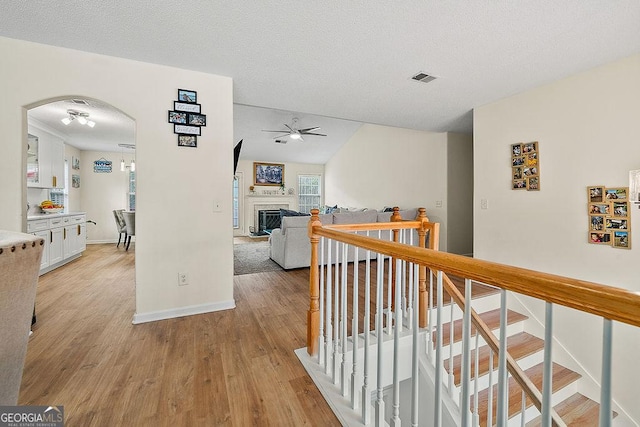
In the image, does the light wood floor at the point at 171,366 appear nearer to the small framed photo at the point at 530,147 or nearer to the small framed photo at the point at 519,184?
the small framed photo at the point at 519,184

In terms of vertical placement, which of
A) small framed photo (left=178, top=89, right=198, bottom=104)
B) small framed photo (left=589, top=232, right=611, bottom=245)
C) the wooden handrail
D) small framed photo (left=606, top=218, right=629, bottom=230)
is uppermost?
small framed photo (left=178, top=89, right=198, bottom=104)

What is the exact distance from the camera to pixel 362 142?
709cm

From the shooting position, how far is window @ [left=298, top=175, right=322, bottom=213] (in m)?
9.00

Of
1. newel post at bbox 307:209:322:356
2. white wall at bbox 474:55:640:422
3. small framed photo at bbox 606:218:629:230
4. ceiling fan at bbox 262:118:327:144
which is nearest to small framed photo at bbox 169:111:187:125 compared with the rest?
newel post at bbox 307:209:322:356

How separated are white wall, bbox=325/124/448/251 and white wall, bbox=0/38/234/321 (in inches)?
143

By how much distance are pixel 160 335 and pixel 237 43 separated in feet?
7.77

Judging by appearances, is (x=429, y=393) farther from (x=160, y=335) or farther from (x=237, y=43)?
(x=237, y=43)

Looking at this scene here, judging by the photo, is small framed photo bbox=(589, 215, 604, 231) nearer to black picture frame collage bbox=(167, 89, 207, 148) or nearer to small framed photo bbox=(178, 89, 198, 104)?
black picture frame collage bbox=(167, 89, 207, 148)

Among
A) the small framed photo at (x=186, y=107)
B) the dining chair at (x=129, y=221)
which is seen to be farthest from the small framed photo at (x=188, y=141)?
the dining chair at (x=129, y=221)

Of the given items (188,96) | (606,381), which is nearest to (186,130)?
(188,96)

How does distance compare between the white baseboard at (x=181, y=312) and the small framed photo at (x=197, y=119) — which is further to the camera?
the small framed photo at (x=197, y=119)

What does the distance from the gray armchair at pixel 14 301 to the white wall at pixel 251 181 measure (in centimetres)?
736

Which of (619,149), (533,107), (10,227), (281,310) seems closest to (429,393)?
(281,310)

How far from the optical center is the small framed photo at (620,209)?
91.3 inches
